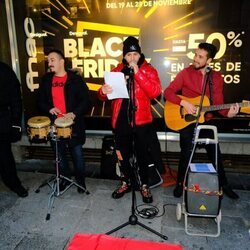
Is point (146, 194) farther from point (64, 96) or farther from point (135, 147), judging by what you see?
A: point (64, 96)

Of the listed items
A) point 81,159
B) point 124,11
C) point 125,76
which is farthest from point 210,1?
point 81,159

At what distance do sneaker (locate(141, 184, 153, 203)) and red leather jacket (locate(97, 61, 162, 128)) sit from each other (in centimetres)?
97

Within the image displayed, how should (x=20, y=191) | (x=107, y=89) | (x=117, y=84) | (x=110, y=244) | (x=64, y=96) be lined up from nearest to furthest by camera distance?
1. (x=110, y=244)
2. (x=117, y=84)
3. (x=107, y=89)
4. (x=64, y=96)
5. (x=20, y=191)

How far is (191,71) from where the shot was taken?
411 centimetres

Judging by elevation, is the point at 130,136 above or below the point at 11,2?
below

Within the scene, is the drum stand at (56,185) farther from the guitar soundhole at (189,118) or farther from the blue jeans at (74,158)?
the guitar soundhole at (189,118)

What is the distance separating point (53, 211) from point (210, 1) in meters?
4.06

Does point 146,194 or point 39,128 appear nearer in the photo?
point 39,128

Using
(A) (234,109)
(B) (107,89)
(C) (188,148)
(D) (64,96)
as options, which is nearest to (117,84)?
(B) (107,89)

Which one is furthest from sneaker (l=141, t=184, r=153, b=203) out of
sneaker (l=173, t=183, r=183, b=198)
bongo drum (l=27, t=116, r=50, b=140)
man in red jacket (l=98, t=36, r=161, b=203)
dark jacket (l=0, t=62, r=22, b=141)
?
dark jacket (l=0, t=62, r=22, b=141)

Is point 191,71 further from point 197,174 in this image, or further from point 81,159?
point 81,159

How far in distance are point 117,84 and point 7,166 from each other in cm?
211

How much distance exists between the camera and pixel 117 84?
3.61 meters

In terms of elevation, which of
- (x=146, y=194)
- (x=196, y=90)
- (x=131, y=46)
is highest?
(x=131, y=46)
